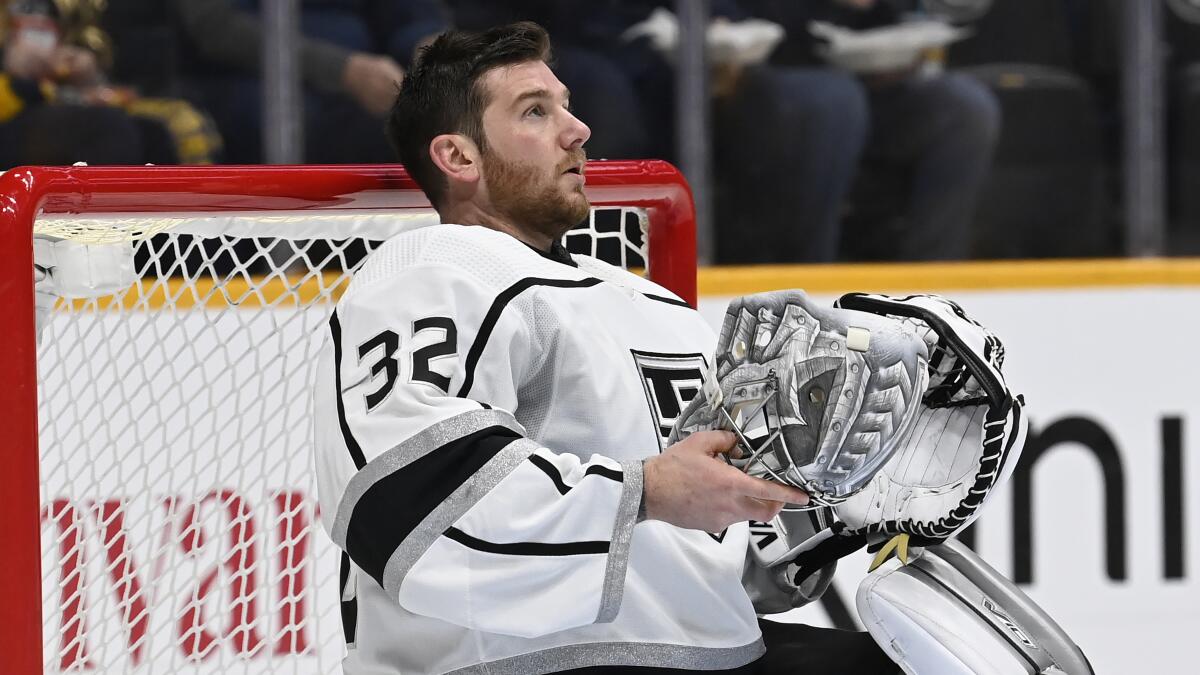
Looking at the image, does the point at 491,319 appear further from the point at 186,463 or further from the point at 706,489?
the point at 186,463

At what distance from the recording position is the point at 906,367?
117 centimetres

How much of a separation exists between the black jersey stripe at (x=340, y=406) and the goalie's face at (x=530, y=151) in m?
0.23

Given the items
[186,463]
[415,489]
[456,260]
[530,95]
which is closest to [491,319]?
[456,260]

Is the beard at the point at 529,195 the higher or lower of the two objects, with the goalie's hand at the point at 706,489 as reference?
higher

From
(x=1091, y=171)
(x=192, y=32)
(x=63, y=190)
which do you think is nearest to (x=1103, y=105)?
(x=1091, y=171)

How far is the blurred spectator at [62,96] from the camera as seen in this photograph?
2.43 m

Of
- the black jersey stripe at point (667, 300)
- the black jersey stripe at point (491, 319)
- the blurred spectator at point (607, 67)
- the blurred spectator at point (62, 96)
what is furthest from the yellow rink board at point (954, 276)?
the black jersey stripe at point (491, 319)

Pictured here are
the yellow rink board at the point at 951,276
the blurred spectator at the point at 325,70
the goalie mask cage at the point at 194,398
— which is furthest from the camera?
the yellow rink board at the point at 951,276

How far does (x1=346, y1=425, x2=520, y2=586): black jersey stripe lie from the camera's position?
1183 millimetres

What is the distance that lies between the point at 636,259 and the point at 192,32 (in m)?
0.95

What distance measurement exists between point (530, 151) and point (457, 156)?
70mm

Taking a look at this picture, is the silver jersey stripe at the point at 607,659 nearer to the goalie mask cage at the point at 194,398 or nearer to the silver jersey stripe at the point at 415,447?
the silver jersey stripe at the point at 415,447

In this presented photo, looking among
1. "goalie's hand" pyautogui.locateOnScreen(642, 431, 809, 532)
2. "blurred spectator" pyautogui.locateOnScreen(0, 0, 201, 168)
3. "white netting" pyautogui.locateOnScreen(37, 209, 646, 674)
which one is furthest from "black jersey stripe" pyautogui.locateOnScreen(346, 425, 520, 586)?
"blurred spectator" pyautogui.locateOnScreen(0, 0, 201, 168)

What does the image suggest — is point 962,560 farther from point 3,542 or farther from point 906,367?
point 3,542
